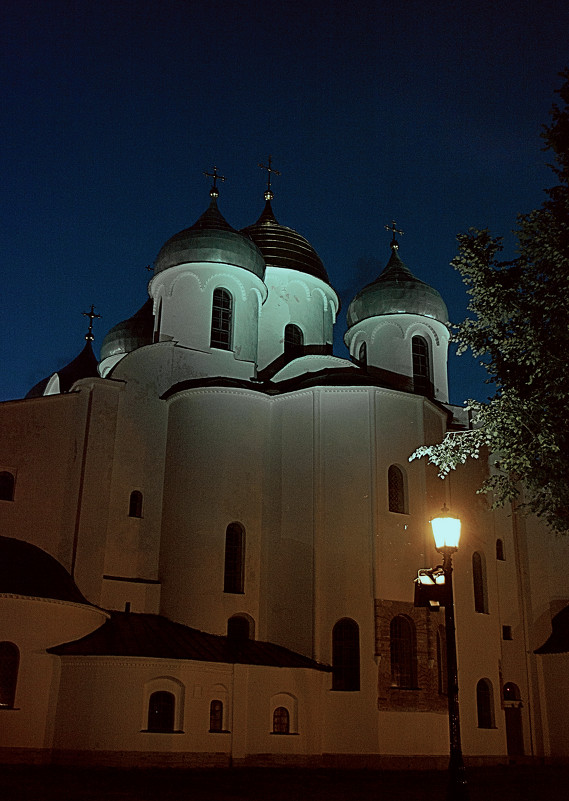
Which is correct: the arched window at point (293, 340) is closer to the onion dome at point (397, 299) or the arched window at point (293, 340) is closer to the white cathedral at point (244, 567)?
the white cathedral at point (244, 567)

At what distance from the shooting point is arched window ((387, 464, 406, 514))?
2198cm

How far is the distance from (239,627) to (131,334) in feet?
45.1

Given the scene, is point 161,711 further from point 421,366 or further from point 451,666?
point 421,366

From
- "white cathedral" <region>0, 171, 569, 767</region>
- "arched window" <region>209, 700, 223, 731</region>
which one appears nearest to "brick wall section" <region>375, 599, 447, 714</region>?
"white cathedral" <region>0, 171, 569, 767</region>

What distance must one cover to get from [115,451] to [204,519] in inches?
119

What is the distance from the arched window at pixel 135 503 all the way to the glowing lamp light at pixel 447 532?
12.0m

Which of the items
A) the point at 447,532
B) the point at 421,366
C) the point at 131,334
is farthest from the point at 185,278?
the point at 447,532

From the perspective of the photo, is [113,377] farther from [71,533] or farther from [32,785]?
[32,785]

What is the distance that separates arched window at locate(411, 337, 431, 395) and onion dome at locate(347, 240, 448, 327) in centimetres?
93

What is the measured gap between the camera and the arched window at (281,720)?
19500mm

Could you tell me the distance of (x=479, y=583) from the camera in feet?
77.8

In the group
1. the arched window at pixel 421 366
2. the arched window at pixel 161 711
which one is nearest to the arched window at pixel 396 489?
the arched window at pixel 421 366

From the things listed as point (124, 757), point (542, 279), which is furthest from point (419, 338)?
point (124, 757)

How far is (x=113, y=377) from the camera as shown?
24.0 m
